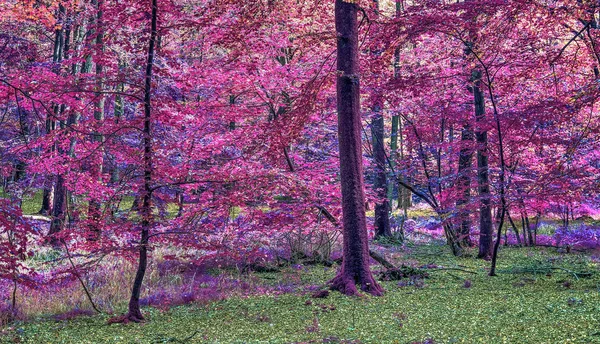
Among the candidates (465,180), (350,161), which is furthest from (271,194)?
(465,180)

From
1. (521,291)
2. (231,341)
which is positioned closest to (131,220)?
(231,341)

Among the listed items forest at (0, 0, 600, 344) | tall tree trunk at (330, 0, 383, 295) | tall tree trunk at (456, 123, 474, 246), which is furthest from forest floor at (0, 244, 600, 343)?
tall tree trunk at (456, 123, 474, 246)

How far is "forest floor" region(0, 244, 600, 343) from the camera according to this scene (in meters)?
4.42

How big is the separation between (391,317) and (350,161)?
2422 millimetres

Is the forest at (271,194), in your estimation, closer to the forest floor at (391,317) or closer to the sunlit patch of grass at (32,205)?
the forest floor at (391,317)

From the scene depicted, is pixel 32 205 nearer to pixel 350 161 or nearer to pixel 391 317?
pixel 350 161

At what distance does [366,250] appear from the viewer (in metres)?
6.89

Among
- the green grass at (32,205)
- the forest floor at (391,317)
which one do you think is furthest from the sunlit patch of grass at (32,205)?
the forest floor at (391,317)

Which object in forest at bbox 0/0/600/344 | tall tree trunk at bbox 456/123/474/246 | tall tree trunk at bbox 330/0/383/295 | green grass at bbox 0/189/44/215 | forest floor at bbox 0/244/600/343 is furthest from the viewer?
green grass at bbox 0/189/44/215

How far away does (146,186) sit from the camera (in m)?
5.76

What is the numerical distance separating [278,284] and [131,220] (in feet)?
12.4

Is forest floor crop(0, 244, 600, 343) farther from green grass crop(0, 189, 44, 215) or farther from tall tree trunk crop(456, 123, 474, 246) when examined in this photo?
green grass crop(0, 189, 44, 215)

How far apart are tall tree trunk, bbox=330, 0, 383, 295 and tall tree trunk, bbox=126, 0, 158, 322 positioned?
2597mm

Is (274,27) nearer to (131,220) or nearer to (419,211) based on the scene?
(131,220)
